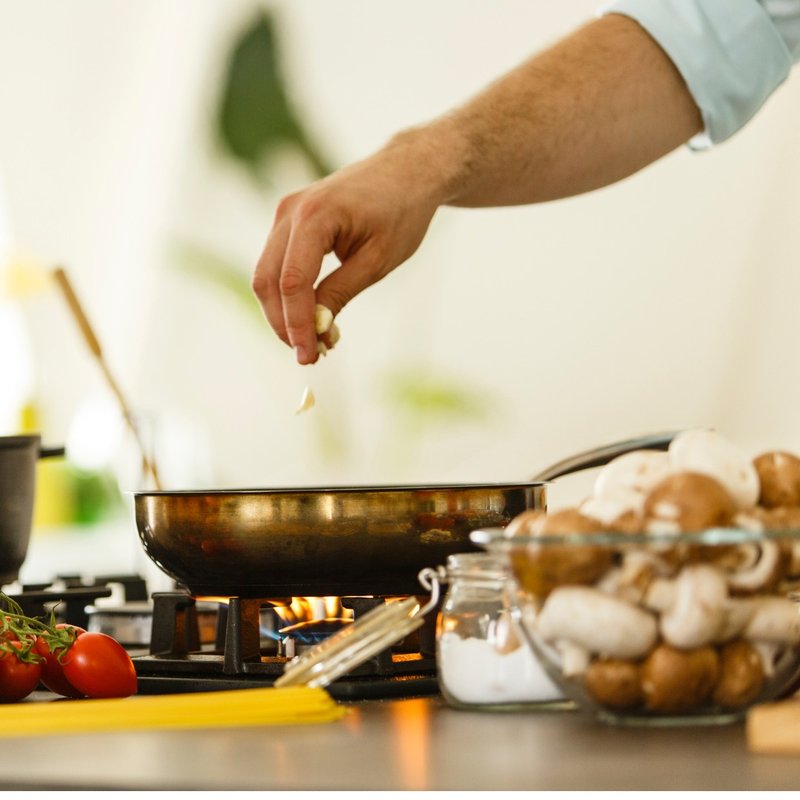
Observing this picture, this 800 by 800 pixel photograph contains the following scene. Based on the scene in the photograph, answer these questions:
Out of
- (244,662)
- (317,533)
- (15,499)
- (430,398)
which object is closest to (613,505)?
(317,533)

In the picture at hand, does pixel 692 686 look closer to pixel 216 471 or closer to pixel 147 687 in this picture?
pixel 147 687

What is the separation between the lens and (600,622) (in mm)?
798

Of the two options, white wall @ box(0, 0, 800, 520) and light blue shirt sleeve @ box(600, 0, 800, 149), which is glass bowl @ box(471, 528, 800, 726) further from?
white wall @ box(0, 0, 800, 520)

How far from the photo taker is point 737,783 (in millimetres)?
684

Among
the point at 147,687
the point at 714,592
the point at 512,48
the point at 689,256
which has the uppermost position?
the point at 512,48

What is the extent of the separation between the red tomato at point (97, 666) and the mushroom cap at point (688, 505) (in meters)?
0.54

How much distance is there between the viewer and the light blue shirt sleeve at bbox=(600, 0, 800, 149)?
1710 millimetres

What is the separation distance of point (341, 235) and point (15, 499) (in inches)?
16.2

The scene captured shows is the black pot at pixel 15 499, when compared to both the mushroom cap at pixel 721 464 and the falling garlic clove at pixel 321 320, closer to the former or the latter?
the falling garlic clove at pixel 321 320

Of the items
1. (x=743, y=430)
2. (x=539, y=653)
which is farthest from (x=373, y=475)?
(x=539, y=653)

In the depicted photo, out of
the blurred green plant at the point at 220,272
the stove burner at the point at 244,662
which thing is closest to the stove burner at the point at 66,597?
the stove burner at the point at 244,662

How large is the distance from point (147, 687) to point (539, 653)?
0.50 meters

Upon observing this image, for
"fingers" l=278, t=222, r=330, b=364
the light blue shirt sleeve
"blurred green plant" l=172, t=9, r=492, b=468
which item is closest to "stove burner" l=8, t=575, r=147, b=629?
"fingers" l=278, t=222, r=330, b=364

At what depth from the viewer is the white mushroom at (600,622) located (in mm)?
795
